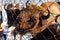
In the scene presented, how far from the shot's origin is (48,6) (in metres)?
0.83

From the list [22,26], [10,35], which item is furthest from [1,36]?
[22,26]

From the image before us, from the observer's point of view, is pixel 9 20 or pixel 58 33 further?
pixel 9 20

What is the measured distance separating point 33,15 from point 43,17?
7 centimetres

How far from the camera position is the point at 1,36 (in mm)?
1039

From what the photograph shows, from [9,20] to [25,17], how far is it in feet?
0.54

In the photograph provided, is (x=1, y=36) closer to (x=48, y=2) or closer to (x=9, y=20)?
(x=9, y=20)

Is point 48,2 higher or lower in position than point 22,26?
higher

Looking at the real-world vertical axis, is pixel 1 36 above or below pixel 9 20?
below

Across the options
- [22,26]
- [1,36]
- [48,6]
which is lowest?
[1,36]

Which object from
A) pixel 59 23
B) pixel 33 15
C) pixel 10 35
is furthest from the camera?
pixel 10 35

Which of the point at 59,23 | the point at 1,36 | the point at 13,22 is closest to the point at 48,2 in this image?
the point at 59,23

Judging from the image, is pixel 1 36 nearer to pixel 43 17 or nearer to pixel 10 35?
pixel 10 35

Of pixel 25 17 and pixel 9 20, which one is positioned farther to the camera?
pixel 9 20

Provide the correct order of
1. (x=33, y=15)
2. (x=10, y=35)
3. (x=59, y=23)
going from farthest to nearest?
(x=10, y=35) < (x=33, y=15) < (x=59, y=23)
